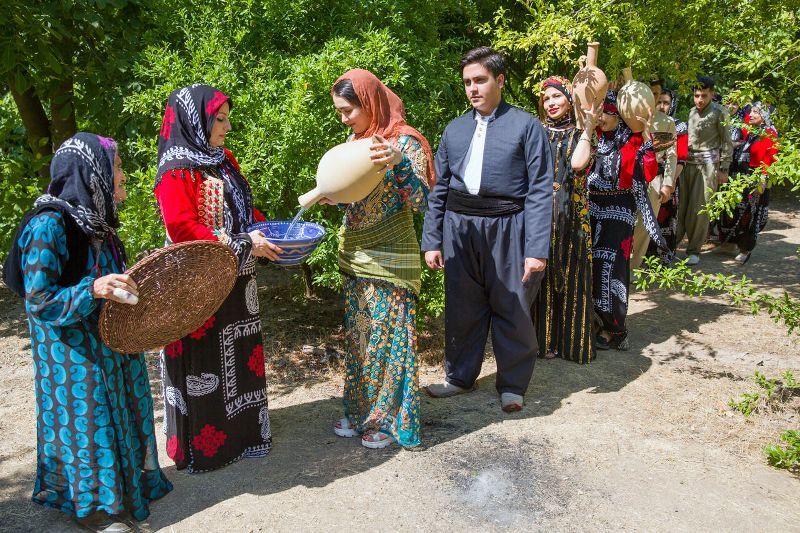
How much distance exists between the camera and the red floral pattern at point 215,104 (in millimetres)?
3242

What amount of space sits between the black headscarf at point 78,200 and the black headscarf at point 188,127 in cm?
31

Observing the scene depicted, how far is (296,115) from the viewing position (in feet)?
14.8

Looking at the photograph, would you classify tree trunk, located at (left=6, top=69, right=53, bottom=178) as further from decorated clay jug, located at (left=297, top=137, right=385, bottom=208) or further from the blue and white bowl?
decorated clay jug, located at (left=297, top=137, right=385, bottom=208)

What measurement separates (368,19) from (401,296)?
2.37 m

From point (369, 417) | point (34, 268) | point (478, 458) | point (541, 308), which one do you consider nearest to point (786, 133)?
point (541, 308)

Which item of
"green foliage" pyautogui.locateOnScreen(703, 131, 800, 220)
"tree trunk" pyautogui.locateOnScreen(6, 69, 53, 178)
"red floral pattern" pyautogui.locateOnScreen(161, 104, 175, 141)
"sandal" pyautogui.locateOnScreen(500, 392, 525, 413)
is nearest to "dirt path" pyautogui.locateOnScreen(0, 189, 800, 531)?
"sandal" pyautogui.locateOnScreen(500, 392, 525, 413)

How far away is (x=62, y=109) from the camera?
5711 millimetres

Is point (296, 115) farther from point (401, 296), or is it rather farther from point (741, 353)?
point (741, 353)

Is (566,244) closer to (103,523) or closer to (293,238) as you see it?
(293,238)

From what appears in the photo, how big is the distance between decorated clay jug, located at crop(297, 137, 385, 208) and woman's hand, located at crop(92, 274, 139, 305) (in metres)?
0.93

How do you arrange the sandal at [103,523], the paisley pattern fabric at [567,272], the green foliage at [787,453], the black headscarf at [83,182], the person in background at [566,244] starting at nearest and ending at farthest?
the black headscarf at [83,182] < the sandal at [103,523] < the green foliage at [787,453] < the person in background at [566,244] < the paisley pattern fabric at [567,272]

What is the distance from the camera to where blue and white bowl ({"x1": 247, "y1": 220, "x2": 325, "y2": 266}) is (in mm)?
3299

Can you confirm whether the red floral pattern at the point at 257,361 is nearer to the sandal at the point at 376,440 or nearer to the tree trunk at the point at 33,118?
the sandal at the point at 376,440

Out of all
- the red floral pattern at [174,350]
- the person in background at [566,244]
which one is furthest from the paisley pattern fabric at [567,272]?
the red floral pattern at [174,350]
